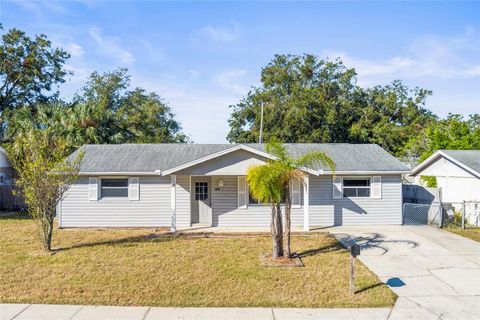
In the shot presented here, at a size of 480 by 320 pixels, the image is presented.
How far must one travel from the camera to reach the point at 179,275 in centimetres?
922

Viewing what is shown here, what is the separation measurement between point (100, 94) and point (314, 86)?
1994 centimetres

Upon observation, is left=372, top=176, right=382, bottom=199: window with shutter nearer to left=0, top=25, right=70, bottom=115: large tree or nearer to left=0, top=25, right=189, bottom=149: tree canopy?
left=0, top=25, right=189, bottom=149: tree canopy

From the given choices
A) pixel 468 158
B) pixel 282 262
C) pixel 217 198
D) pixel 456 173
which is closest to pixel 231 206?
pixel 217 198

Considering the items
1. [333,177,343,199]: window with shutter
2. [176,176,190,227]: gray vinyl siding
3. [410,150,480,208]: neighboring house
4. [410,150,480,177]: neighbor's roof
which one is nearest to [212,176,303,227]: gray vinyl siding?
[176,176,190,227]: gray vinyl siding

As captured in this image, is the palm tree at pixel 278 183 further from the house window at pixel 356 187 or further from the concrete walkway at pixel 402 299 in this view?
the house window at pixel 356 187

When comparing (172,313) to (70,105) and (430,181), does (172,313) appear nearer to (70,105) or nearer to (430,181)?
(430,181)

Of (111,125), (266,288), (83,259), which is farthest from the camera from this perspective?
(111,125)

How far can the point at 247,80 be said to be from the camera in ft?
104

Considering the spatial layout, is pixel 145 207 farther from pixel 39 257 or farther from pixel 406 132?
pixel 406 132

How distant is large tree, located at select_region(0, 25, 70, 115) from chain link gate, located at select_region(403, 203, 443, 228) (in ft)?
97.7

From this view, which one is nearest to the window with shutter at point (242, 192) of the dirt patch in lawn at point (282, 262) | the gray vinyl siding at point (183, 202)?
the gray vinyl siding at point (183, 202)

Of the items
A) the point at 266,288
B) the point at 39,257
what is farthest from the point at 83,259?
the point at 266,288

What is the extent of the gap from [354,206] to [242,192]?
194 inches

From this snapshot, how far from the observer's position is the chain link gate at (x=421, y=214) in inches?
629
